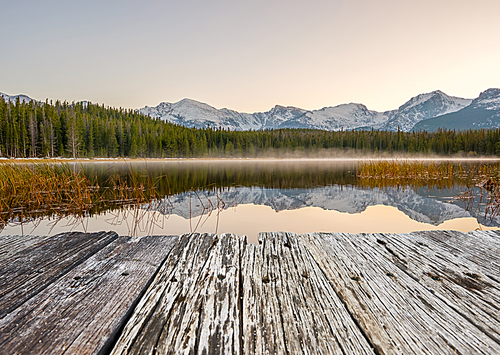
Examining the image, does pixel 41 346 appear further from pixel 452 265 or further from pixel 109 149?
pixel 109 149

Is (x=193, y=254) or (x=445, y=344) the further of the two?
(x=193, y=254)

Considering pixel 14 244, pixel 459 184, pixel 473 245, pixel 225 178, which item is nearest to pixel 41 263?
pixel 14 244

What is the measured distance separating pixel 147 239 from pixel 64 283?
0.74 metres

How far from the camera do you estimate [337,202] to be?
8.73m

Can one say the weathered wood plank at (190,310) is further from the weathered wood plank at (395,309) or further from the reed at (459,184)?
the reed at (459,184)

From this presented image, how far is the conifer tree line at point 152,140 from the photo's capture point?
48.9m

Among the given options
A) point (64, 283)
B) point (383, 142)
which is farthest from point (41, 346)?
point (383, 142)

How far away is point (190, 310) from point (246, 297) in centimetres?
28

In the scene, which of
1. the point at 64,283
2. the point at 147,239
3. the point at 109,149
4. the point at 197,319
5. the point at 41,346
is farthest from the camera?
the point at 109,149

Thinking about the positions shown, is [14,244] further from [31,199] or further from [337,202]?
[337,202]

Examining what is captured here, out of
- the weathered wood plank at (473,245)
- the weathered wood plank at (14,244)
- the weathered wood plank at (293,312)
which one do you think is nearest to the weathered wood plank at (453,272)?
the weathered wood plank at (473,245)

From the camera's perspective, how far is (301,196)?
10195 millimetres

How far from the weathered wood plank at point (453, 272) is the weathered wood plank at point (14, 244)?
9.07 ft

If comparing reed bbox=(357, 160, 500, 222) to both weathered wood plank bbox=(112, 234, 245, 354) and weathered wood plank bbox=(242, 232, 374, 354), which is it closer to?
weathered wood plank bbox=(242, 232, 374, 354)
